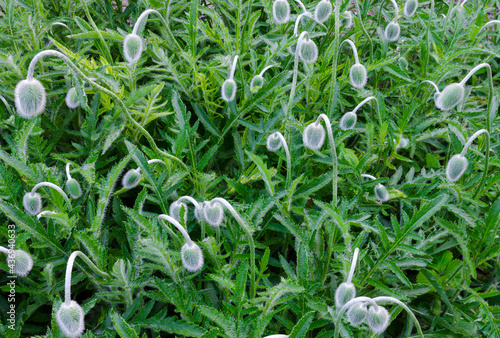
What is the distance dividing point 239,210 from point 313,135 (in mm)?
386

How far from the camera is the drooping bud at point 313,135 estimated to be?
1573 millimetres

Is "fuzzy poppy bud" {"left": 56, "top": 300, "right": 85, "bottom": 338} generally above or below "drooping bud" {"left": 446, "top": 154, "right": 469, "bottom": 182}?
above

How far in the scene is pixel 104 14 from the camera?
9.12 ft

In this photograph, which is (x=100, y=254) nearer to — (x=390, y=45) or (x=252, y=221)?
(x=252, y=221)

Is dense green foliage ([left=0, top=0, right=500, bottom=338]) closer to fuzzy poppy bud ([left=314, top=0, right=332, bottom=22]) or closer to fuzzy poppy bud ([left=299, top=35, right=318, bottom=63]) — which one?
fuzzy poppy bud ([left=299, top=35, right=318, bottom=63])

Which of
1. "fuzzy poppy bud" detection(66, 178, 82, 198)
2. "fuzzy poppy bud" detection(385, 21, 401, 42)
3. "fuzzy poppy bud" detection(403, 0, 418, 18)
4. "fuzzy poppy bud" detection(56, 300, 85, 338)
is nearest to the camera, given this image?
"fuzzy poppy bud" detection(56, 300, 85, 338)

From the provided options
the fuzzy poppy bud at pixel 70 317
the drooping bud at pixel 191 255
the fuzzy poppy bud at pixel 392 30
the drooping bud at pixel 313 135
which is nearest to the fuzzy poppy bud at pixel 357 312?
the drooping bud at pixel 191 255

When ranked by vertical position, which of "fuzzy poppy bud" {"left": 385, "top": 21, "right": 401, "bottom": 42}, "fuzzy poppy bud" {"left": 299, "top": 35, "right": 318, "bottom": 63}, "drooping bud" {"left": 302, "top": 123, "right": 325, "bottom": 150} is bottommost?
"drooping bud" {"left": 302, "top": 123, "right": 325, "bottom": 150}

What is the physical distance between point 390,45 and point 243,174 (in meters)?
1.55

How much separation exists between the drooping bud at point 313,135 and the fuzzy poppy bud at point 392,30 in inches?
38.6

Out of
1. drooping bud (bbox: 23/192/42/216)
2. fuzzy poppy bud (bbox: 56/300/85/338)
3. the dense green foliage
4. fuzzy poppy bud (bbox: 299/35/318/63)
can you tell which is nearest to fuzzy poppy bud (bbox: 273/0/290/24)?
the dense green foliage

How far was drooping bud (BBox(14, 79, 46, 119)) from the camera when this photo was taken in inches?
50.4

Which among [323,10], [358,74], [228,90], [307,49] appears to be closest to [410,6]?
[323,10]

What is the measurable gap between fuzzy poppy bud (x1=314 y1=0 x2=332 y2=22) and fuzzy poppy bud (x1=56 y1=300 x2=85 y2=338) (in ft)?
4.92
